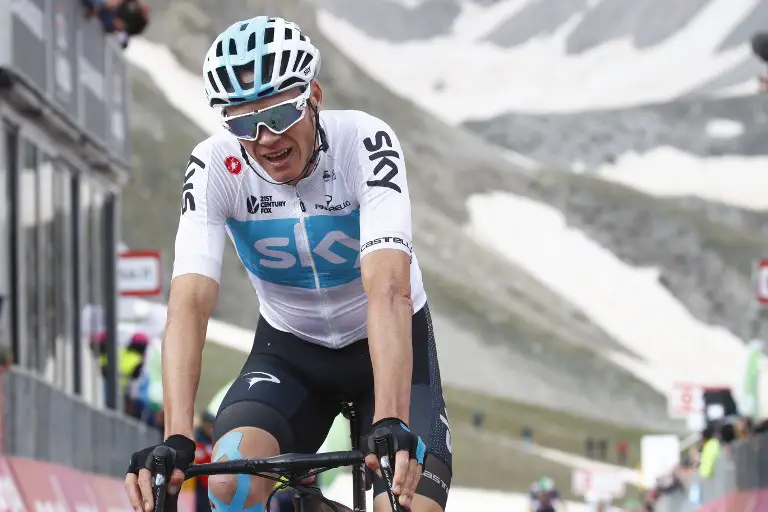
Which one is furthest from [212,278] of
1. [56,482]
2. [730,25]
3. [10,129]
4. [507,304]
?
[730,25]

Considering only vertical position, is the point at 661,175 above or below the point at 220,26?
below

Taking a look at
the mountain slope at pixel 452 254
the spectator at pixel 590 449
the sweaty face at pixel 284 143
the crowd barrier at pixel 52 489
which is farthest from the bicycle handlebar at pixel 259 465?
the mountain slope at pixel 452 254

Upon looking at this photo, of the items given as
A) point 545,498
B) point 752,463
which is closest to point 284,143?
point 752,463

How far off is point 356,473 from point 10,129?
9.70m

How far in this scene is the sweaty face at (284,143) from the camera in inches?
199

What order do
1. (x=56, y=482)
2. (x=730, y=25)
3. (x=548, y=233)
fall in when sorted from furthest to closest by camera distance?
1. (x=730, y=25)
2. (x=548, y=233)
3. (x=56, y=482)

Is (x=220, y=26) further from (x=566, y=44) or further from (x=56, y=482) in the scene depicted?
(x=56, y=482)

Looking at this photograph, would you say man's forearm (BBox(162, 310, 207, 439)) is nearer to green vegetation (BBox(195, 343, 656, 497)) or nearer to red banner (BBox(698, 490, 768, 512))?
red banner (BBox(698, 490, 768, 512))

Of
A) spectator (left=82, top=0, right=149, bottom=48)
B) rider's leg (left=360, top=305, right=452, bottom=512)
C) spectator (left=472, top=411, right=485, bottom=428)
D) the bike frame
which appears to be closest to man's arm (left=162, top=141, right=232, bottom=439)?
the bike frame

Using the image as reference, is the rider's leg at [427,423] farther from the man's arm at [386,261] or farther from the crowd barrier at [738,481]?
the crowd barrier at [738,481]

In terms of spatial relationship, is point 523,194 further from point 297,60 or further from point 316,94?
point 297,60

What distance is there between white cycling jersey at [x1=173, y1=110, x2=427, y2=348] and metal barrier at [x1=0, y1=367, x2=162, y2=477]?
4.73 metres

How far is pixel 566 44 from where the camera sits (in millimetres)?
137500

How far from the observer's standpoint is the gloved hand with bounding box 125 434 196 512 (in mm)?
4621
